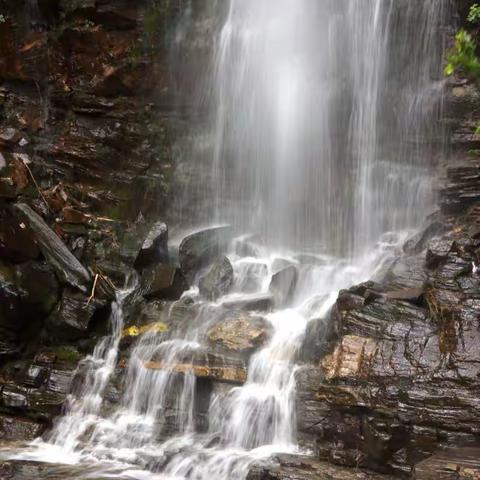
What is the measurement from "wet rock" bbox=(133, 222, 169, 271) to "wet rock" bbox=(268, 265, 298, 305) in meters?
2.73

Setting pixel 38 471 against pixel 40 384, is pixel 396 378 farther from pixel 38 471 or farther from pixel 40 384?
pixel 40 384

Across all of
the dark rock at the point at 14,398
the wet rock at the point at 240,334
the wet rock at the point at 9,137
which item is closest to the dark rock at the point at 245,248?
the wet rock at the point at 240,334

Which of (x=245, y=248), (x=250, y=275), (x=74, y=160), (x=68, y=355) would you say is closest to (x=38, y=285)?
(x=68, y=355)

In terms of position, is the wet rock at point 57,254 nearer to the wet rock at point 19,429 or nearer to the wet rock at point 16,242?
the wet rock at point 16,242

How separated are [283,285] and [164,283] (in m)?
2.51

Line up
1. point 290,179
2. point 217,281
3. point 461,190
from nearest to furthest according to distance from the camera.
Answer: point 217,281 < point 461,190 < point 290,179

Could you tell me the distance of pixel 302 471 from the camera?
7.77 metres

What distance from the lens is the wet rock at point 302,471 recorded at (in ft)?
25.1

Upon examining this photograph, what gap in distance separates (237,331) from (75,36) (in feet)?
35.5

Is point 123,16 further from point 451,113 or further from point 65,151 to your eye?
point 451,113

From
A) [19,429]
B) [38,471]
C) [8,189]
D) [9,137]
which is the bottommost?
[38,471]

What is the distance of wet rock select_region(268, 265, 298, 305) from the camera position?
11812 mm

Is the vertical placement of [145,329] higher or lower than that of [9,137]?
lower

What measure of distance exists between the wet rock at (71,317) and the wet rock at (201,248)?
226 centimetres
